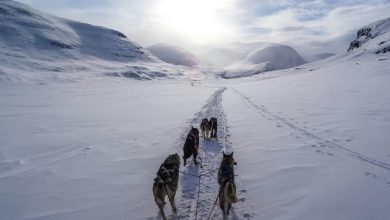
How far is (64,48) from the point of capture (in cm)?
11706

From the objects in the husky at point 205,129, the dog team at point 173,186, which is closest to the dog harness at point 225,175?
the dog team at point 173,186

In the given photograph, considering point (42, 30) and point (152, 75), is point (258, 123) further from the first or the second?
point (42, 30)

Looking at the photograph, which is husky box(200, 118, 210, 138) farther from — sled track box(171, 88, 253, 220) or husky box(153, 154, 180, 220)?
husky box(153, 154, 180, 220)

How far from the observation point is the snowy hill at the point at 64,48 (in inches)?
3516

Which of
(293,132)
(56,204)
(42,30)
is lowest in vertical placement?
(56,204)

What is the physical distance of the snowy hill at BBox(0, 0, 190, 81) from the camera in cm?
8931

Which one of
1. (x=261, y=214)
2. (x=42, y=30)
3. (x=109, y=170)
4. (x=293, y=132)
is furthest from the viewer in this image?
(x=42, y=30)

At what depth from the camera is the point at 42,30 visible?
123375 millimetres

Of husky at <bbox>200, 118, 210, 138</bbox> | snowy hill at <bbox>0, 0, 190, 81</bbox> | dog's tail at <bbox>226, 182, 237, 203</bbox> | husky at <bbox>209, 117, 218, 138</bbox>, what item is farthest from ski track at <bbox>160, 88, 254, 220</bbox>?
snowy hill at <bbox>0, 0, 190, 81</bbox>

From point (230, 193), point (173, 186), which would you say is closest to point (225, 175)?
point (230, 193)

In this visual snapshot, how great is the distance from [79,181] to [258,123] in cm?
1022

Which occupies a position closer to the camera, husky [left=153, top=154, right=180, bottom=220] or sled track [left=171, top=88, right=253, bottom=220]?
husky [left=153, top=154, right=180, bottom=220]

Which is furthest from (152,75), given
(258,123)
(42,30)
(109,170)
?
(109,170)

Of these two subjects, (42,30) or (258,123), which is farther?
(42,30)
